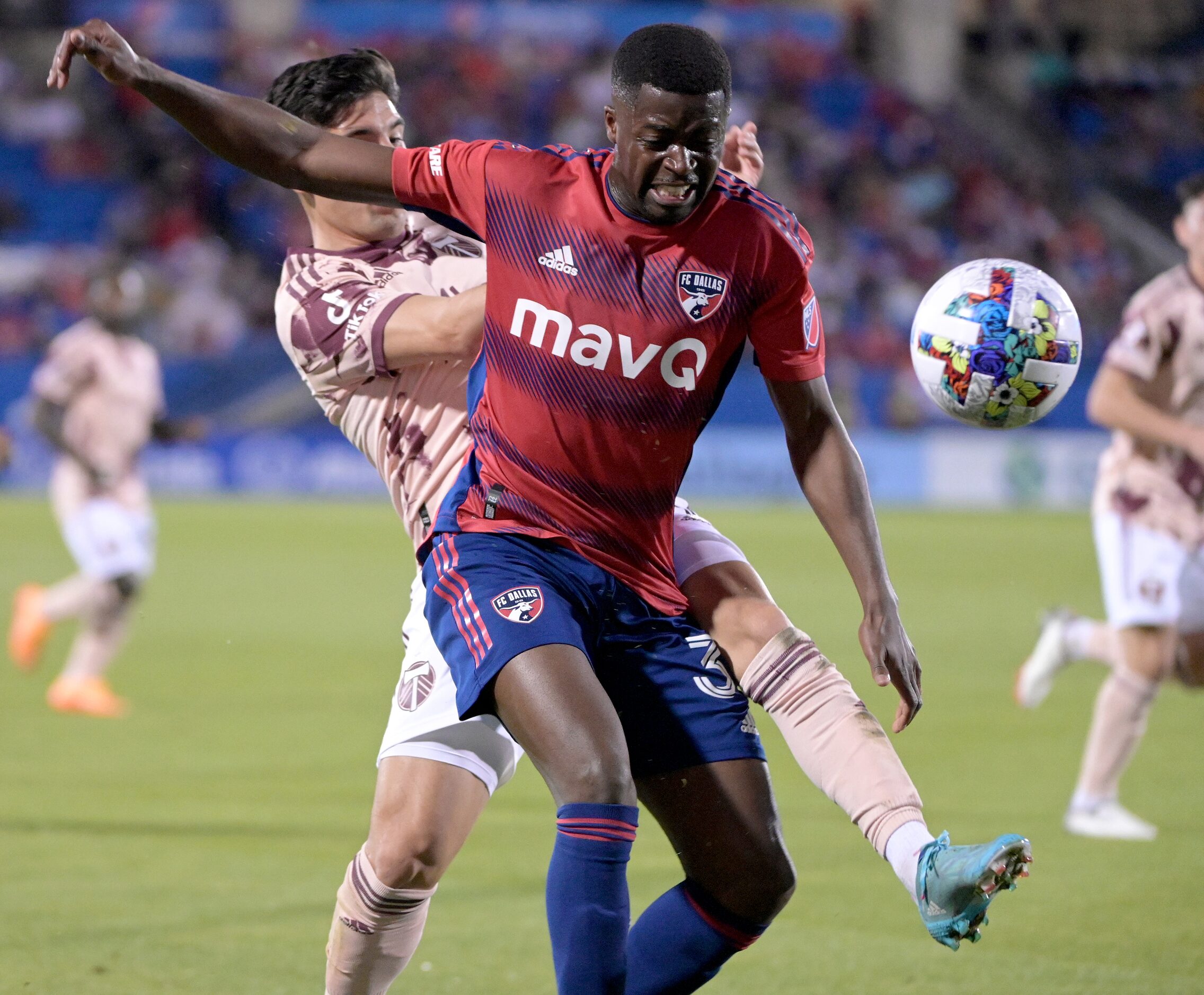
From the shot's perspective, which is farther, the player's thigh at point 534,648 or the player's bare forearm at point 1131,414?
the player's bare forearm at point 1131,414

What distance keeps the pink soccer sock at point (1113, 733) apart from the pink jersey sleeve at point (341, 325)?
3726mm

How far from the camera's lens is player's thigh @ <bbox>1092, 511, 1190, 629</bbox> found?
6.52 m

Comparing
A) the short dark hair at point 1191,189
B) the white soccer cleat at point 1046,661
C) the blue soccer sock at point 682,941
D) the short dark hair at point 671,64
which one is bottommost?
the white soccer cleat at point 1046,661

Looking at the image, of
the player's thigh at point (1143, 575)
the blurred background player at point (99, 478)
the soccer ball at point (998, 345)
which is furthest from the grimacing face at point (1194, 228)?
the blurred background player at point (99, 478)

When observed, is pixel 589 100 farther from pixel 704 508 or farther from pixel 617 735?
pixel 617 735

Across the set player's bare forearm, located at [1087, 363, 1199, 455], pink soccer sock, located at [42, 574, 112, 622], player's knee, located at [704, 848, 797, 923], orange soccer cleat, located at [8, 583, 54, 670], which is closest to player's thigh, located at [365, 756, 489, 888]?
player's knee, located at [704, 848, 797, 923]

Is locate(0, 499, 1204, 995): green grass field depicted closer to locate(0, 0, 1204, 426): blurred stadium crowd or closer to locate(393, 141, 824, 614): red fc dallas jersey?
locate(393, 141, 824, 614): red fc dallas jersey

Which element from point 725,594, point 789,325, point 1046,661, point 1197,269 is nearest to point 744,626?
point 725,594

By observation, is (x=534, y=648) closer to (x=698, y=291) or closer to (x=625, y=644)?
(x=625, y=644)

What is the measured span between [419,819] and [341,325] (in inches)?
46.1

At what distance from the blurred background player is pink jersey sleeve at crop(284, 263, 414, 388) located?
5624 millimetres

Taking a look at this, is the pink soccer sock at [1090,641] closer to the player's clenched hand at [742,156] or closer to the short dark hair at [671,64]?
the player's clenched hand at [742,156]

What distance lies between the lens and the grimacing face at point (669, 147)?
332 cm

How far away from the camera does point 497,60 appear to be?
28.3 metres
